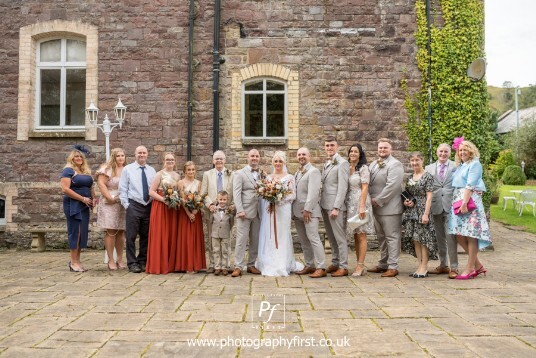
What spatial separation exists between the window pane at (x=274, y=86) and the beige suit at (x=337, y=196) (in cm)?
395

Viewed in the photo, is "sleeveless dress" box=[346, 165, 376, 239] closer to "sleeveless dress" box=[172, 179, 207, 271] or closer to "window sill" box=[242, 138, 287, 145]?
"sleeveless dress" box=[172, 179, 207, 271]

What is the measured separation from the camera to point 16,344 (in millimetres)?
4074

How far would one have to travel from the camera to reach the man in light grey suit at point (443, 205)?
24.7 feet

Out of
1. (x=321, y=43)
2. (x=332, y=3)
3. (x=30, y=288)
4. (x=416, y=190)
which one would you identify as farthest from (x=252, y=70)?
(x=30, y=288)


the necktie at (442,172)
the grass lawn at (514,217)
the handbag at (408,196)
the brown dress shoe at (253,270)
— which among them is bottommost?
the brown dress shoe at (253,270)

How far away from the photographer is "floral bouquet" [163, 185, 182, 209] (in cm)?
761

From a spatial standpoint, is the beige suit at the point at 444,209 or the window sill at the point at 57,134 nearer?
the beige suit at the point at 444,209

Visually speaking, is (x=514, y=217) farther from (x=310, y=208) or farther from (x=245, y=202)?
(x=245, y=202)

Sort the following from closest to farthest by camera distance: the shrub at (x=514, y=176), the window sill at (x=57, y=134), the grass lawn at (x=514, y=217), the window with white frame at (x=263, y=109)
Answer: the window sill at (x=57, y=134)
the window with white frame at (x=263, y=109)
the grass lawn at (x=514, y=217)
the shrub at (x=514, y=176)

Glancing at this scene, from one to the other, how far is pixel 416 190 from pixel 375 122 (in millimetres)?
3727

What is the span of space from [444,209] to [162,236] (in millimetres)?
4359

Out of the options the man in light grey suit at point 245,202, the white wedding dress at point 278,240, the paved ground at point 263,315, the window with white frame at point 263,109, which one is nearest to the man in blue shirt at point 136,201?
the paved ground at point 263,315

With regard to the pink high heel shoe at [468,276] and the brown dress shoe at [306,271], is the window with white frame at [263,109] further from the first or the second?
the pink high heel shoe at [468,276]

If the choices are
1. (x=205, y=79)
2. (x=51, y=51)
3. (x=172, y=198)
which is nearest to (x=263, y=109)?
(x=205, y=79)
